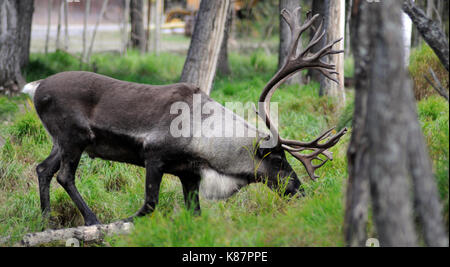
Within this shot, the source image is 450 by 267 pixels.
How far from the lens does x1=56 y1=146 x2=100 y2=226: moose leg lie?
479 centimetres

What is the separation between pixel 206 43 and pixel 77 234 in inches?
135

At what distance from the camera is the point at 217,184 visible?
4.72 m

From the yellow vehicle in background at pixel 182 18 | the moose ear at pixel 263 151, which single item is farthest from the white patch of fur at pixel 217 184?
the yellow vehicle in background at pixel 182 18

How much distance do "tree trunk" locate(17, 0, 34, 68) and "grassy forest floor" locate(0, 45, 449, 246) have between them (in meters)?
1.63

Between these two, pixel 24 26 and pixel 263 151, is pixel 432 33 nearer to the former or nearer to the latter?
pixel 263 151

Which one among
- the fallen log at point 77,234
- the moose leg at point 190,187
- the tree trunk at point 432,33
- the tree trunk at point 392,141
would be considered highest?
the tree trunk at point 432,33

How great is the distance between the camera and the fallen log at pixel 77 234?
4.13 metres

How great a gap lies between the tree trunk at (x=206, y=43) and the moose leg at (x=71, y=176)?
8.34 ft

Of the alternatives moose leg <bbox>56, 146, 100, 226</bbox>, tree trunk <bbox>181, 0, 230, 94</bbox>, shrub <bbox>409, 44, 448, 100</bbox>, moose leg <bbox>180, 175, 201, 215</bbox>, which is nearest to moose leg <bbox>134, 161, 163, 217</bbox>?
moose leg <bbox>180, 175, 201, 215</bbox>

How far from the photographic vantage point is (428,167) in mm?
2967

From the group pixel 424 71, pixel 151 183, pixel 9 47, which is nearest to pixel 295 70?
pixel 151 183

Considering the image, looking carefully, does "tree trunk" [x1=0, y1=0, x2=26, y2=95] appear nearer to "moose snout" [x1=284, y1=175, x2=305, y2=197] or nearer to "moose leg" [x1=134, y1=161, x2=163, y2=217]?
"moose leg" [x1=134, y1=161, x2=163, y2=217]

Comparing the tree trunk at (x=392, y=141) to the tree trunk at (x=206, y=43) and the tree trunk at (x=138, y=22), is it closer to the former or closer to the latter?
the tree trunk at (x=206, y=43)

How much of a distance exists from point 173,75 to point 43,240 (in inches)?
280
